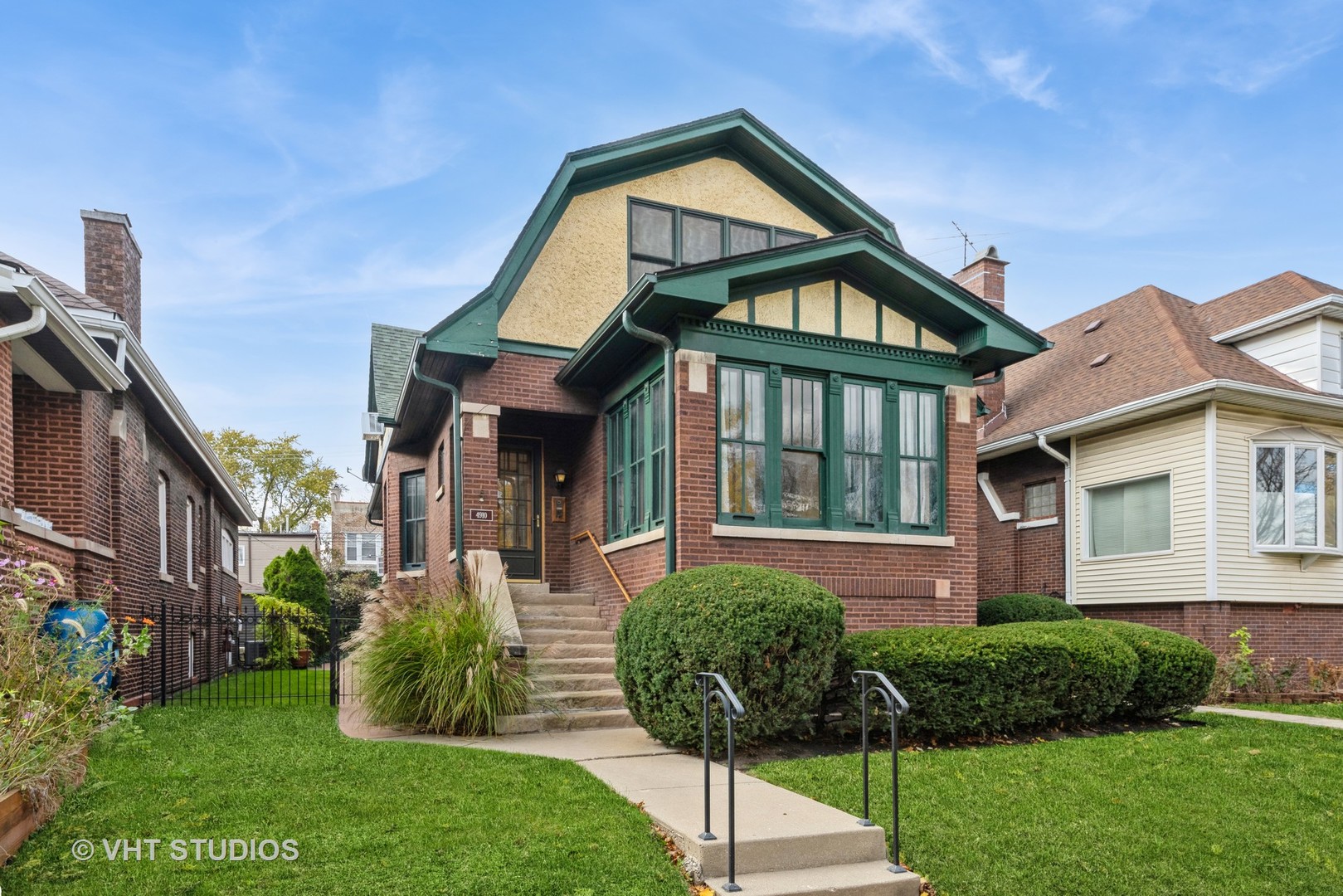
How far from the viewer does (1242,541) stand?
42.6 feet

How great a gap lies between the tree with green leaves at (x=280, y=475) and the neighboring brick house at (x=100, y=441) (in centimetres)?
3265

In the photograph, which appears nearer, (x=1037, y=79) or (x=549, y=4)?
(x=549, y=4)

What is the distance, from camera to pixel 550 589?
1355cm

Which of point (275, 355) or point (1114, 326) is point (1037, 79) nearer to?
point (1114, 326)

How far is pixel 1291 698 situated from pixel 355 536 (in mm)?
43336

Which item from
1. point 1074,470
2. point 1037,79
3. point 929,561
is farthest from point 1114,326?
point 929,561

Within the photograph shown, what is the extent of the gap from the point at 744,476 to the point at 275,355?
1002 inches

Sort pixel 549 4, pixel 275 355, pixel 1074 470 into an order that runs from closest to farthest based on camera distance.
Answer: pixel 549 4 < pixel 1074 470 < pixel 275 355

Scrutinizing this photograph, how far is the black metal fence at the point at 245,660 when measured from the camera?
35.6 ft

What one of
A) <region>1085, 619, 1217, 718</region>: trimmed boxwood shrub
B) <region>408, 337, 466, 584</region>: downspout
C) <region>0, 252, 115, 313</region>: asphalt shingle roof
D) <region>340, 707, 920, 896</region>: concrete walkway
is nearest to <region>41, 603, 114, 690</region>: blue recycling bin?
<region>340, 707, 920, 896</region>: concrete walkway

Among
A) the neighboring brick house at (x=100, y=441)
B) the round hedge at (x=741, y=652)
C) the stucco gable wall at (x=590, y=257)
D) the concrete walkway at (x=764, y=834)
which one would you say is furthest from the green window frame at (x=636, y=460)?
the neighboring brick house at (x=100, y=441)

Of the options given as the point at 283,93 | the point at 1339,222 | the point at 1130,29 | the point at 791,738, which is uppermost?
the point at 1130,29

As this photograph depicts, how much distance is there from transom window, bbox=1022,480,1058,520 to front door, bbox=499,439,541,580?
351 inches

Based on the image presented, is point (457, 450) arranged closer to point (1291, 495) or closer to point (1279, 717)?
point (1279, 717)
